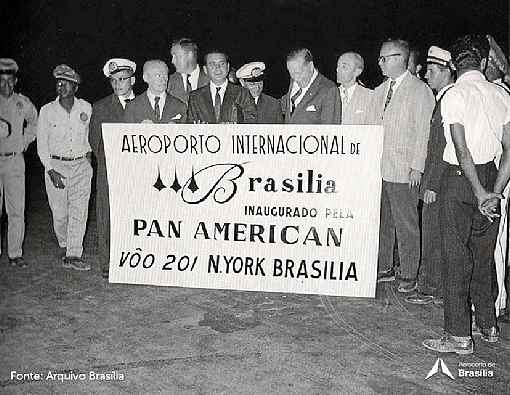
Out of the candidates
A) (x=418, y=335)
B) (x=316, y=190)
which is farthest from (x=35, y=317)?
(x=418, y=335)

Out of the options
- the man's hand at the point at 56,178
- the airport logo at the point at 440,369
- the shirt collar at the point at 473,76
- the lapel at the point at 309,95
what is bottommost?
the airport logo at the point at 440,369

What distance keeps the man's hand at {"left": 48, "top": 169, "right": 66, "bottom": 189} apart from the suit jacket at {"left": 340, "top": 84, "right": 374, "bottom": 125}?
262 centimetres

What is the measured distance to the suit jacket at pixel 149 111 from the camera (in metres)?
4.93

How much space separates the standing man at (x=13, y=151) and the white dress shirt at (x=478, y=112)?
12.0ft

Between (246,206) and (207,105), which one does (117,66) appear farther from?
(246,206)

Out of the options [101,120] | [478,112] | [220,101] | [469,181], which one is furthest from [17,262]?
[478,112]

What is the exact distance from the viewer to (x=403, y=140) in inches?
180

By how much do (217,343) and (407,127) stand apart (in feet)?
7.31

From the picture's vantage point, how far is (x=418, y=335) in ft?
12.4

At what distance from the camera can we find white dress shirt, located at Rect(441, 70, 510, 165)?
3.27 metres

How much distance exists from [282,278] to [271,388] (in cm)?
135

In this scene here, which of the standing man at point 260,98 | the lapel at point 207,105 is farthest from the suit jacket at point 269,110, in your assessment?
the lapel at point 207,105

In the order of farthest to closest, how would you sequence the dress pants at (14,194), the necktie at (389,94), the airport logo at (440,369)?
the dress pants at (14,194) → the necktie at (389,94) → the airport logo at (440,369)

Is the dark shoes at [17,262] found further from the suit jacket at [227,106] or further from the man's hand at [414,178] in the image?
the man's hand at [414,178]
